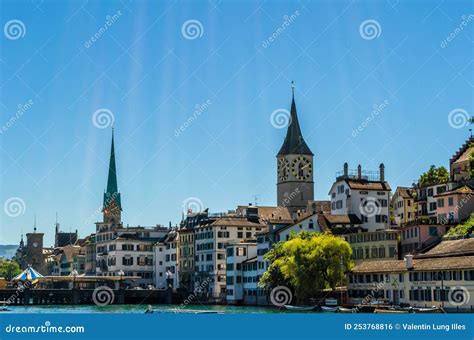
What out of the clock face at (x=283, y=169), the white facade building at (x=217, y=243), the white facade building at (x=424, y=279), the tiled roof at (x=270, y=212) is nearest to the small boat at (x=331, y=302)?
the white facade building at (x=424, y=279)

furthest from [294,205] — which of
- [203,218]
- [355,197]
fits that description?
[355,197]

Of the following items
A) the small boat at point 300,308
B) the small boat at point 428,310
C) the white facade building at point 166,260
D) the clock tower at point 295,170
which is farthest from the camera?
the clock tower at point 295,170

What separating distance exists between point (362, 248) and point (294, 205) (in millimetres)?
66044

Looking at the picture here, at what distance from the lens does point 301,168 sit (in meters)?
169

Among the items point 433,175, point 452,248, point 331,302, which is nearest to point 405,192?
point 433,175

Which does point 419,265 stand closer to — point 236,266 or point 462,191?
point 462,191

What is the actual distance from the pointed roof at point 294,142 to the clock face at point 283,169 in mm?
1526

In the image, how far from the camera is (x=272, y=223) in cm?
11606

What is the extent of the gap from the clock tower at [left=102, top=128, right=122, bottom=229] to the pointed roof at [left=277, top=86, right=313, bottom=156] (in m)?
35.5

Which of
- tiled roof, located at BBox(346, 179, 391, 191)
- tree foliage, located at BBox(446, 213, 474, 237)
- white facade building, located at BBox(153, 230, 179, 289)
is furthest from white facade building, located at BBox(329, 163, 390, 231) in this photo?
white facade building, located at BBox(153, 230, 179, 289)

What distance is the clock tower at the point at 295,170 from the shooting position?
16662 cm

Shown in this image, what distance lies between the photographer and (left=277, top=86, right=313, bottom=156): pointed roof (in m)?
170

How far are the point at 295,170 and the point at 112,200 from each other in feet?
131

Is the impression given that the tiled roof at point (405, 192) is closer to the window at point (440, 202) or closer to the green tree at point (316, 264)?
the window at point (440, 202)
